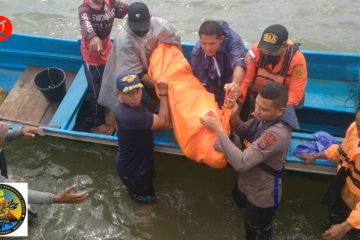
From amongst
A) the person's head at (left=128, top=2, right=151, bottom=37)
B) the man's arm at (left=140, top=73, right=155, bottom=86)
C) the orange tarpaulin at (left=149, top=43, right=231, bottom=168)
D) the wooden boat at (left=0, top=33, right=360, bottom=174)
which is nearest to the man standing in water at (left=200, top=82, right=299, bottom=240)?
the orange tarpaulin at (left=149, top=43, right=231, bottom=168)

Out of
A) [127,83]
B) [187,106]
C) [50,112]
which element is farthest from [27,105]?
[187,106]

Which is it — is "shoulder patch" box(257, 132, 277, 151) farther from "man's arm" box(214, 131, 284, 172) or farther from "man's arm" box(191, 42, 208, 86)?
"man's arm" box(191, 42, 208, 86)

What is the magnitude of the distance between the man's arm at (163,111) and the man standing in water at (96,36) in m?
1.26

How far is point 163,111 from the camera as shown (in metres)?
3.47

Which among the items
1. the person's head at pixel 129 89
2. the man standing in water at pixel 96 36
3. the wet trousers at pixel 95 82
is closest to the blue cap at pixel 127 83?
the person's head at pixel 129 89

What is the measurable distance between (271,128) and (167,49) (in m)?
1.76

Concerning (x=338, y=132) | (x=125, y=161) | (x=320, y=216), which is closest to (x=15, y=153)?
(x=125, y=161)

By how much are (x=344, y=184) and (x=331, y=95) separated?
202cm

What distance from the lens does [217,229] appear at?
4.37 meters

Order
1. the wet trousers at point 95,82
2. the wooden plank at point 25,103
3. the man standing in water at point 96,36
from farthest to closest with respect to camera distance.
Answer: the wooden plank at point 25,103
the wet trousers at point 95,82
the man standing in water at point 96,36

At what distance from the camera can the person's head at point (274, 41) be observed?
3.45m

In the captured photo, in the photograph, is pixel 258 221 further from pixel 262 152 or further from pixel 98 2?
pixel 98 2

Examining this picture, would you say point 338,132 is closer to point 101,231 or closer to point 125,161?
point 125,161

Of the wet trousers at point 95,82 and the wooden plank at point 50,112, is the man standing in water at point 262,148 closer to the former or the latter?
the wet trousers at point 95,82
